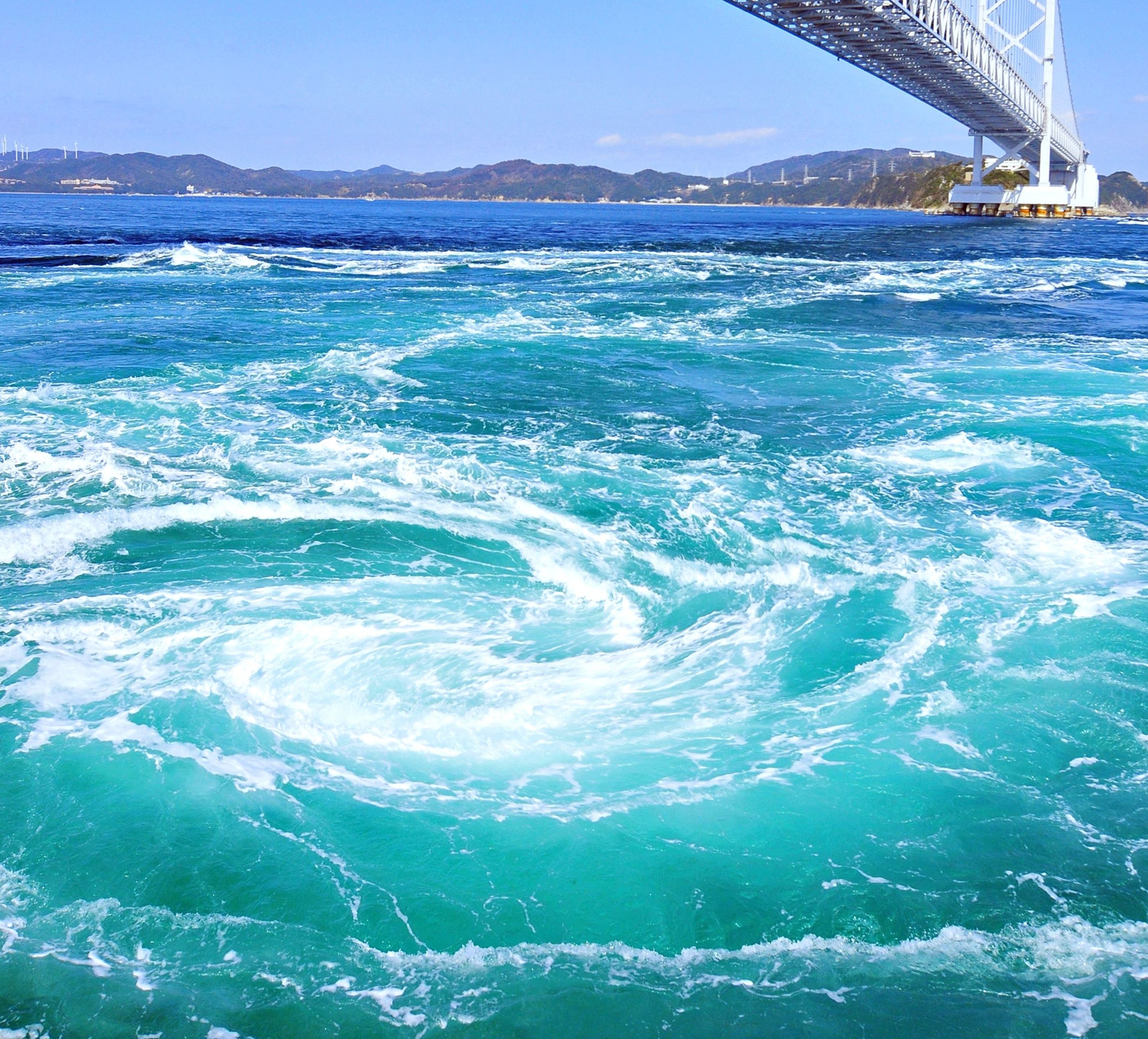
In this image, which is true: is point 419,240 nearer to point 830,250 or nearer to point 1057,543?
point 830,250

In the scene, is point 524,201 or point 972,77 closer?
point 972,77

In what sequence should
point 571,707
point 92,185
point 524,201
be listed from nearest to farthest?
point 571,707
point 92,185
point 524,201

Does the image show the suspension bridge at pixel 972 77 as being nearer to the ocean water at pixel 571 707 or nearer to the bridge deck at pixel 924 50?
the bridge deck at pixel 924 50

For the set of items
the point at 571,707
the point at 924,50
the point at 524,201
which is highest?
the point at 524,201

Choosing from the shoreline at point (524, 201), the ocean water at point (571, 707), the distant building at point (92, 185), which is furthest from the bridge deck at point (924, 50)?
the distant building at point (92, 185)

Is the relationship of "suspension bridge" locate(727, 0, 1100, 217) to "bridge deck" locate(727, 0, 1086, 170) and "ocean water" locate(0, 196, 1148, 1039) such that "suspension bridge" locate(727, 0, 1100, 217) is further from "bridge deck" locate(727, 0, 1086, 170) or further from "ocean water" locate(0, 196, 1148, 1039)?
"ocean water" locate(0, 196, 1148, 1039)

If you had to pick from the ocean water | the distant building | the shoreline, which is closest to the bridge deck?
the ocean water

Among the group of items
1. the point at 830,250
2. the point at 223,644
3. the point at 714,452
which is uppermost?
the point at 830,250

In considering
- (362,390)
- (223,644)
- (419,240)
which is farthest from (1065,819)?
(419,240)

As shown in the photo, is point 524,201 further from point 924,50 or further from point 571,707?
point 571,707

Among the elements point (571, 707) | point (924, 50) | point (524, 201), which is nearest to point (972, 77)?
point (924, 50)
